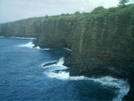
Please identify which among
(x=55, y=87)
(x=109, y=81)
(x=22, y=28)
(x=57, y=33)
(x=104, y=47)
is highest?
(x=22, y=28)

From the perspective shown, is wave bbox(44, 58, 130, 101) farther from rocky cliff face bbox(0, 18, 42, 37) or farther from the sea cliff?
rocky cliff face bbox(0, 18, 42, 37)

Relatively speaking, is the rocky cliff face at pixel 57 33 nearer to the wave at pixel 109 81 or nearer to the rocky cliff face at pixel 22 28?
the wave at pixel 109 81

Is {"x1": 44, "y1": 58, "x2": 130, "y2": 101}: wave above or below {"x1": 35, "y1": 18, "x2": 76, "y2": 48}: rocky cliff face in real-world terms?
below

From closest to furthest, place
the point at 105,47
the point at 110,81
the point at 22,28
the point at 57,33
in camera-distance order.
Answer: the point at 110,81, the point at 105,47, the point at 57,33, the point at 22,28

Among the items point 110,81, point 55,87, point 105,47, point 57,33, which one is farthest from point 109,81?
point 57,33

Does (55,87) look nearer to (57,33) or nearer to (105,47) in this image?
(105,47)

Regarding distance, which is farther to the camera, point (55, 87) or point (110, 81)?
point (110, 81)

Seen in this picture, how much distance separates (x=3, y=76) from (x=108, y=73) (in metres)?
24.1

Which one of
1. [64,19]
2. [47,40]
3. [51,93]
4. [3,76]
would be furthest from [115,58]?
[47,40]

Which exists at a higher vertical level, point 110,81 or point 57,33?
point 57,33

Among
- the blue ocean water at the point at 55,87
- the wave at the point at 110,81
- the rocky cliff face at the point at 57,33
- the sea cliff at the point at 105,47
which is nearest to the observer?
the blue ocean water at the point at 55,87

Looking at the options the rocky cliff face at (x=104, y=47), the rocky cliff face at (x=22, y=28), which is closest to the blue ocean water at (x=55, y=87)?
the rocky cliff face at (x=104, y=47)

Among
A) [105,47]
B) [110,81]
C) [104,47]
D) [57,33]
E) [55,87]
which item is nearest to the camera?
[55,87]

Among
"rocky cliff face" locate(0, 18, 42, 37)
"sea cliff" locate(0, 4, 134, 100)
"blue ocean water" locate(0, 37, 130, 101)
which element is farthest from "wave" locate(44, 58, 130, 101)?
"rocky cliff face" locate(0, 18, 42, 37)
